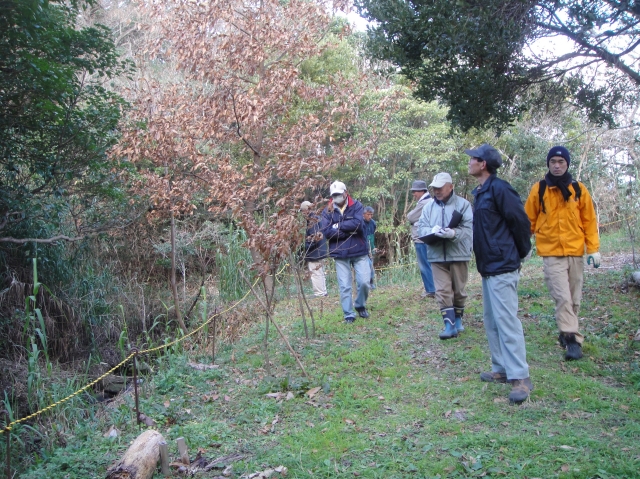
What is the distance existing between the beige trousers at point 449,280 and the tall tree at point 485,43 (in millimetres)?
2230

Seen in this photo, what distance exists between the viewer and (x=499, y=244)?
15.5 feet

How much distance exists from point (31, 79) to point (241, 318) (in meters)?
4.33

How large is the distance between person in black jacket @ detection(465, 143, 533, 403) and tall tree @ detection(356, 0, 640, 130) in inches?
93.6

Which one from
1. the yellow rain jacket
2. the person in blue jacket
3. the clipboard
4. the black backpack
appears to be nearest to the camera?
the yellow rain jacket

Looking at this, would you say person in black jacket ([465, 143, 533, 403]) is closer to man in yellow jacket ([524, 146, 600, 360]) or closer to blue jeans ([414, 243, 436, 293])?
man in yellow jacket ([524, 146, 600, 360])

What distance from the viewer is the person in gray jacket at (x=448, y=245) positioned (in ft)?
21.2

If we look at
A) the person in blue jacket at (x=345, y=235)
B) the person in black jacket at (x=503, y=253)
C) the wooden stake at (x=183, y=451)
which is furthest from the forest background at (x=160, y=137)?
the wooden stake at (x=183, y=451)

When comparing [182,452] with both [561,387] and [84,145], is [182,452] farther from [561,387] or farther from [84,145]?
[84,145]

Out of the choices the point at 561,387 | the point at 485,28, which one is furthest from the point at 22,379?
the point at 485,28

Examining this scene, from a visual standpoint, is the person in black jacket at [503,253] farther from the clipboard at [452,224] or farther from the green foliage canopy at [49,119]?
the green foliage canopy at [49,119]

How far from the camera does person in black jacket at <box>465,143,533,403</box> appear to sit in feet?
15.2

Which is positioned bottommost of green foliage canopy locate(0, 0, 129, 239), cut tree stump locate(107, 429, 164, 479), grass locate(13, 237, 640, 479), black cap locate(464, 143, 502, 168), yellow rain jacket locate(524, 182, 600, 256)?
grass locate(13, 237, 640, 479)

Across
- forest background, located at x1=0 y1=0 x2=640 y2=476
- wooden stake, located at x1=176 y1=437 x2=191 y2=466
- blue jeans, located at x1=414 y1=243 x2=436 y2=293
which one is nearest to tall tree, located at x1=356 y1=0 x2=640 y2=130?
forest background, located at x1=0 y1=0 x2=640 y2=476

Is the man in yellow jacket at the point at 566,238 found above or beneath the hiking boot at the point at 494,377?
above
